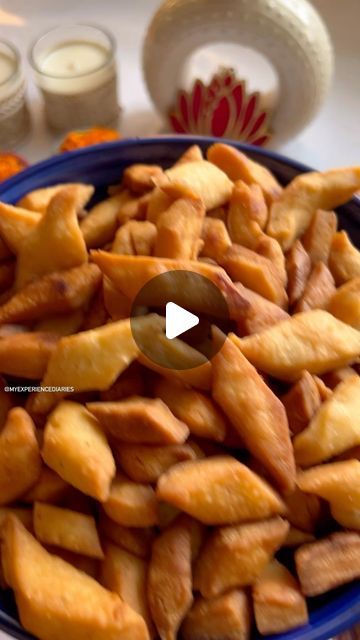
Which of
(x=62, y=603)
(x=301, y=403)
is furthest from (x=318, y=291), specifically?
(x=62, y=603)

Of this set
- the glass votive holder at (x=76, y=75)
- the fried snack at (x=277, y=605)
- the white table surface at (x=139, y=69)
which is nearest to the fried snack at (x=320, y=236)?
the fried snack at (x=277, y=605)

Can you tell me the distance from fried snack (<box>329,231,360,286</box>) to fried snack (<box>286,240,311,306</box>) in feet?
0.10

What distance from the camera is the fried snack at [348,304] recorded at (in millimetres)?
692

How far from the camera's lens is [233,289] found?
2.13 ft

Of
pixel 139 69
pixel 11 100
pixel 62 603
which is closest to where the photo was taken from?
pixel 62 603

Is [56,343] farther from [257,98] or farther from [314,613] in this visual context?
[257,98]

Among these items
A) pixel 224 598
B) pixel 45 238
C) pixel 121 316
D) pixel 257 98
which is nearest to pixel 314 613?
pixel 224 598

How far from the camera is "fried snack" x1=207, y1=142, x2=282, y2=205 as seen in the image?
32.2 inches

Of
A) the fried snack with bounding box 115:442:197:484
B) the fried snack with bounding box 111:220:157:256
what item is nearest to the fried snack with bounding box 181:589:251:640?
the fried snack with bounding box 115:442:197:484

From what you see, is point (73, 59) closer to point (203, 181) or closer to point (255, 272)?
point (203, 181)

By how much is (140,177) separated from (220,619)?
481mm

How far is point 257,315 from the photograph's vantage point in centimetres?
67

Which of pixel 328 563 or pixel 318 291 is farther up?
pixel 318 291

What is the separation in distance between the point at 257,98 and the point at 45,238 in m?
0.55
